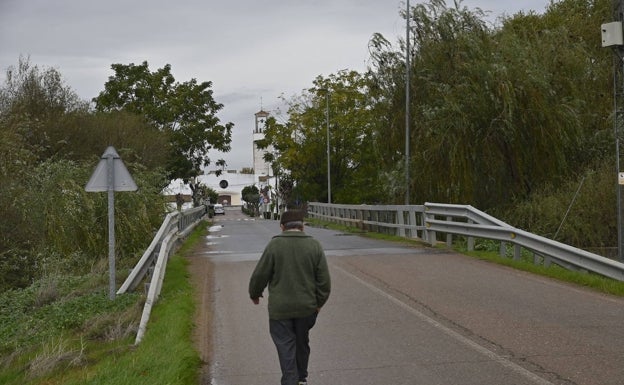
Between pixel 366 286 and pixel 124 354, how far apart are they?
510 centimetres

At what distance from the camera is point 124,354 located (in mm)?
8094

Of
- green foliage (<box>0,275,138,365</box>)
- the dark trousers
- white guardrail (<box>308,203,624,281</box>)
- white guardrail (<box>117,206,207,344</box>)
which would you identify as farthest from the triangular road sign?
white guardrail (<box>308,203,624,281</box>)

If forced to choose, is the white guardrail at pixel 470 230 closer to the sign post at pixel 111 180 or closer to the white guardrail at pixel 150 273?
the white guardrail at pixel 150 273

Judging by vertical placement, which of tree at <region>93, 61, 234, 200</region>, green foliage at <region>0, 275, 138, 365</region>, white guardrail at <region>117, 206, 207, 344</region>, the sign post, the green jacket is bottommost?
green foliage at <region>0, 275, 138, 365</region>

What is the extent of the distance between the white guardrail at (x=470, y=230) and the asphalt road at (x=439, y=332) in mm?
655

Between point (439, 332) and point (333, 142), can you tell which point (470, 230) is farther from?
point (333, 142)

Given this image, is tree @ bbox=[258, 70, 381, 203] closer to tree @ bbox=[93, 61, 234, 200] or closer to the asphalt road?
tree @ bbox=[93, 61, 234, 200]

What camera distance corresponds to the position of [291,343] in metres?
6.12

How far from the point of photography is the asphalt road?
22.6ft

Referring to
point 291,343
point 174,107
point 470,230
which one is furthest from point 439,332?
point 174,107

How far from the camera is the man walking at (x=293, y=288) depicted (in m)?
6.08

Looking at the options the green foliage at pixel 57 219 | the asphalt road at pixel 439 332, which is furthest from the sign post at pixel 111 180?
the green foliage at pixel 57 219

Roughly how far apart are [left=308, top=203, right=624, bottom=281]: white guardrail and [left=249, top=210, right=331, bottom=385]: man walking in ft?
23.2

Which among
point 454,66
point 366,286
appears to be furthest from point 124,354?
point 454,66
